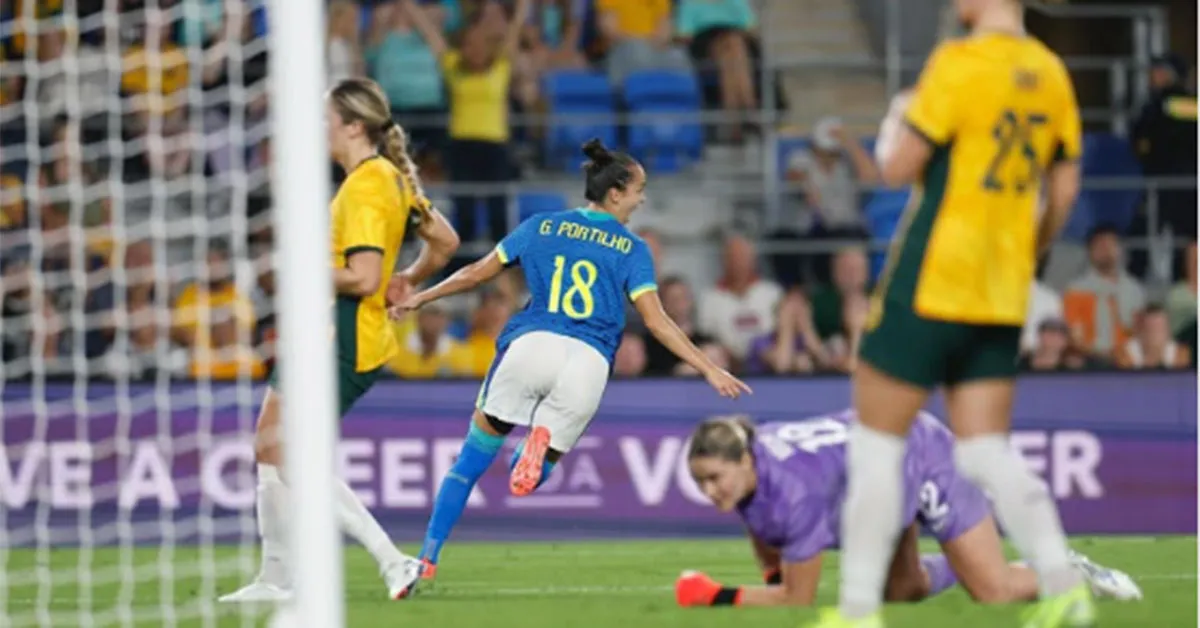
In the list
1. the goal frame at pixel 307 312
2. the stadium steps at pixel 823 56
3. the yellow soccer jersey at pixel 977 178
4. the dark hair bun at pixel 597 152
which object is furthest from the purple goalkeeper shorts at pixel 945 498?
the stadium steps at pixel 823 56

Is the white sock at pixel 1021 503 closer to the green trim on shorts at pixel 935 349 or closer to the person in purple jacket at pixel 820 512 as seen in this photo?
the green trim on shorts at pixel 935 349

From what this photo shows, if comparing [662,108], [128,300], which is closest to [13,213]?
[128,300]

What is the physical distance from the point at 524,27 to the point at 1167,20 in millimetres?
5382

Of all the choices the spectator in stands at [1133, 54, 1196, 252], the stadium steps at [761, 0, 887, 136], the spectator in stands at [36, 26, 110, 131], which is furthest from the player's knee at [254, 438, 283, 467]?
the stadium steps at [761, 0, 887, 136]

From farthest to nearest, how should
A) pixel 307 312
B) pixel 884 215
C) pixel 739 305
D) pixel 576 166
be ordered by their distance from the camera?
pixel 576 166 < pixel 884 215 < pixel 739 305 < pixel 307 312

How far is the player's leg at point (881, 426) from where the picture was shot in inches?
250

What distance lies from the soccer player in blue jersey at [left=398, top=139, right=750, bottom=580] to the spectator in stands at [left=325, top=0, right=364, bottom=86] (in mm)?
6539

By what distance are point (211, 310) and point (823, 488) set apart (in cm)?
643

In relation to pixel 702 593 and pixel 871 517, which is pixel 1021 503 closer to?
pixel 871 517

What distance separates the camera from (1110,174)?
16.6 meters

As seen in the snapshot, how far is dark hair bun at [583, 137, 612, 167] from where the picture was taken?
31.4 feet

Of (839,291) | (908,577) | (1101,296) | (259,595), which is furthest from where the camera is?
(1101,296)

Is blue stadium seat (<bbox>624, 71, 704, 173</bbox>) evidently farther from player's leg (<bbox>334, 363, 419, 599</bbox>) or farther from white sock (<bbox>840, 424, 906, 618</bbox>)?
white sock (<bbox>840, 424, 906, 618</bbox>)

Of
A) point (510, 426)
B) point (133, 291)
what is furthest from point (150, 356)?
point (510, 426)
